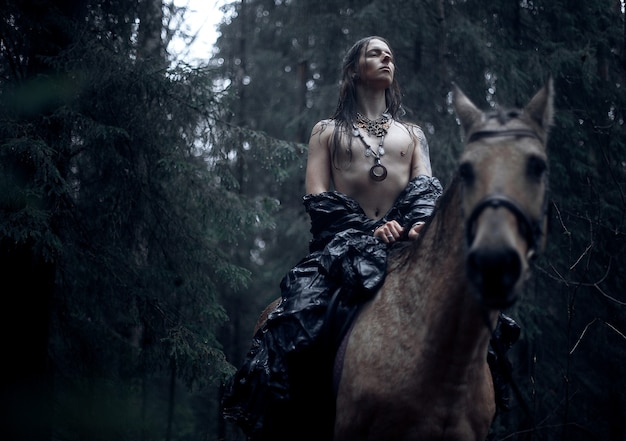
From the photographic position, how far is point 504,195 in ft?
6.97

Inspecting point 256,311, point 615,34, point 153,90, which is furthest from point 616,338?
point 256,311

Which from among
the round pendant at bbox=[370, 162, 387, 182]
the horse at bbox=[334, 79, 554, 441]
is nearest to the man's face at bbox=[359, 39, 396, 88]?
the round pendant at bbox=[370, 162, 387, 182]

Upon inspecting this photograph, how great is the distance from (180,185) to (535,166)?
6.01m

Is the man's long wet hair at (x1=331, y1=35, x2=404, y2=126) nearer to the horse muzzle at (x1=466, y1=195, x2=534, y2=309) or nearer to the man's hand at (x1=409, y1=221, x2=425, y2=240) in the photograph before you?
the man's hand at (x1=409, y1=221, x2=425, y2=240)

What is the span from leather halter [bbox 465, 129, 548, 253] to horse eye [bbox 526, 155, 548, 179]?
0.39 ft

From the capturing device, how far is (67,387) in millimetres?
7516

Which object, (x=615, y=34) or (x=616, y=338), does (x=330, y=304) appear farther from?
(x=615, y=34)

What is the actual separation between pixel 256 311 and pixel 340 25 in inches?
334

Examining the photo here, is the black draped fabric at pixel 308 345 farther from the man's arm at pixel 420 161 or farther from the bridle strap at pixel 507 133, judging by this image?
the bridle strap at pixel 507 133

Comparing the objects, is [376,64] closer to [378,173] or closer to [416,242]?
[378,173]

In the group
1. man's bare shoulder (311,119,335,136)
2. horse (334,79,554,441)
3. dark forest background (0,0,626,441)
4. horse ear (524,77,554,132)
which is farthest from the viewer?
dark forest background (0,0,626,441)

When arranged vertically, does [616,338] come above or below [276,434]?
above

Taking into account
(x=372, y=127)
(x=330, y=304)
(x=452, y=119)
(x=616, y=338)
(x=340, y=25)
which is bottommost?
(x=330, y=304)

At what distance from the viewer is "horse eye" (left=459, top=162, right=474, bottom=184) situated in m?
2.31
